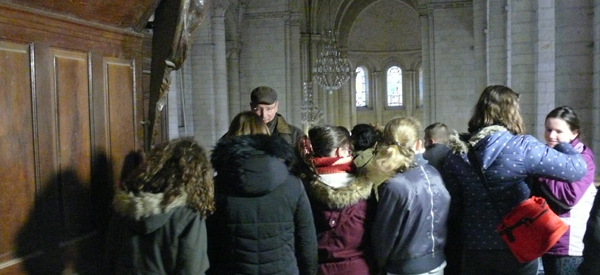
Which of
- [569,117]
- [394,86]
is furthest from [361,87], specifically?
[569,117]

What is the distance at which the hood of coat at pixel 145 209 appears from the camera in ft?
8.20

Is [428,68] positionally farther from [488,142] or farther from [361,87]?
[488,142]

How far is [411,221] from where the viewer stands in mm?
3154

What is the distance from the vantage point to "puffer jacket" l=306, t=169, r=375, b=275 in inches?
121

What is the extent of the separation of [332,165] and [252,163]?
0.55 meters

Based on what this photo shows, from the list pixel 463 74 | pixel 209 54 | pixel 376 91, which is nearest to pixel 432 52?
pixel 463 74

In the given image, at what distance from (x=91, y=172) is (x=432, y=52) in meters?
17.6

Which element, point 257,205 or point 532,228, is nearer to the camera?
point 257,205

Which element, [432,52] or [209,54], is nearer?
[209,54]

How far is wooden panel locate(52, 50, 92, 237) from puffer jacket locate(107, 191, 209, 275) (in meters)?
0.31

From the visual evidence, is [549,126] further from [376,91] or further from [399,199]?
[376,91]

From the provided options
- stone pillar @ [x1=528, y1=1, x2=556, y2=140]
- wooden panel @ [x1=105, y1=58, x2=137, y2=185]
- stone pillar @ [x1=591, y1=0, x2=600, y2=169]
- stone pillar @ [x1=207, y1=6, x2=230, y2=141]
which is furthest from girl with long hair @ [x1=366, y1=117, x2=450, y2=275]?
stone pillar @ [x1=207, y1=6, x2=230, y2=141]

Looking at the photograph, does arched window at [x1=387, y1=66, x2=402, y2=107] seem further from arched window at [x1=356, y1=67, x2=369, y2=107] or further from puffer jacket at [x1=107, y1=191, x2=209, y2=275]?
puffer jacket at [x1=107, y1=191, x2=209, y2=275]

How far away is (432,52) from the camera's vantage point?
63.9 ft
